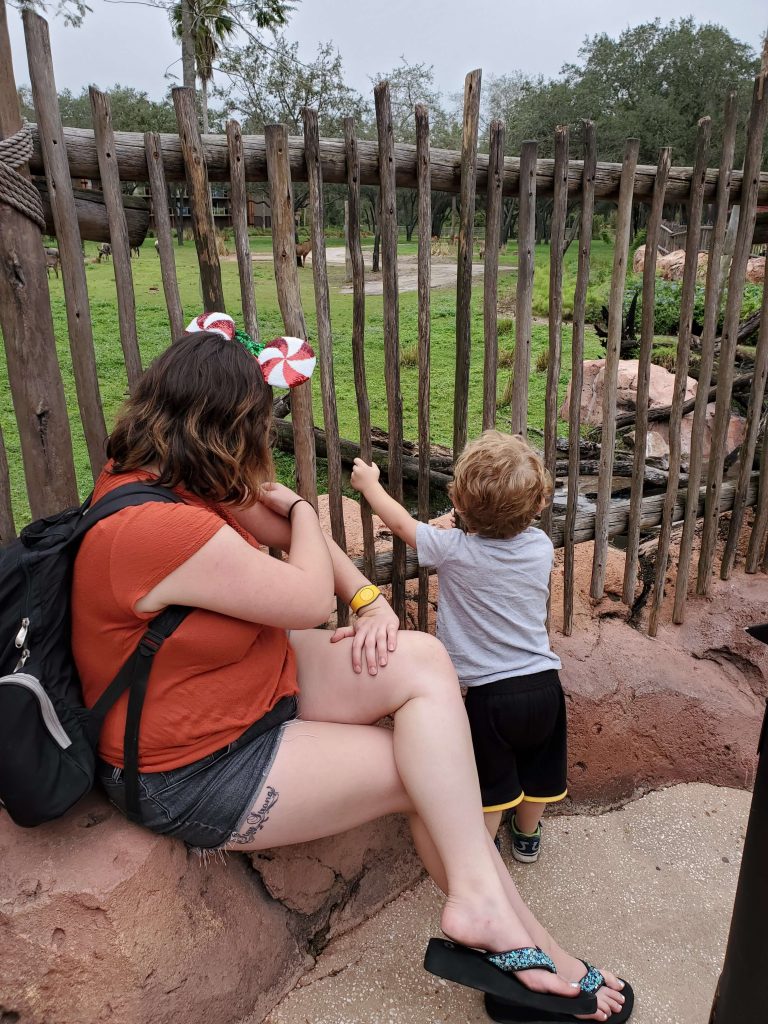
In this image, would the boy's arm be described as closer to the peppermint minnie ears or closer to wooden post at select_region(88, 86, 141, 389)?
the peppermint minnie ears

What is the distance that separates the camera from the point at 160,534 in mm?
1581

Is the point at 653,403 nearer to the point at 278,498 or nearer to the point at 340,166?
the point at 340,166

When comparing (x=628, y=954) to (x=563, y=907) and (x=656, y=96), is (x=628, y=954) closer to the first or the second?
(x=563, y=907)

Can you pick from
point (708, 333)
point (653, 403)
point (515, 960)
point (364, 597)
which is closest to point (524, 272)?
point (708, 333)

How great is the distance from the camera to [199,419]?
5.61 ft

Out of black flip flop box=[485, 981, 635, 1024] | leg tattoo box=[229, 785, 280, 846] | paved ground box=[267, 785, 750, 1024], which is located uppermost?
leg tattoo box=[229, 785, 280, 846]

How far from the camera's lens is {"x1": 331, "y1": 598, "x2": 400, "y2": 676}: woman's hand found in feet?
6.57

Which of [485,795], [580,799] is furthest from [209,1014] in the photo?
[580,799]

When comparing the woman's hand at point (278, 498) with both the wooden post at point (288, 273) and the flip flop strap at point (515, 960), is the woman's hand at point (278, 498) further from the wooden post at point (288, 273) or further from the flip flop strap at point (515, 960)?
the flip flop strap at point (515, 960)

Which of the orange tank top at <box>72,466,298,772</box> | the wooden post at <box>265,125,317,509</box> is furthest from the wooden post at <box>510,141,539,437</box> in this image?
the orange tank top at <box>72,466,298,772</box>

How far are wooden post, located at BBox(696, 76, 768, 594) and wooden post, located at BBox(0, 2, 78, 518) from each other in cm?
267

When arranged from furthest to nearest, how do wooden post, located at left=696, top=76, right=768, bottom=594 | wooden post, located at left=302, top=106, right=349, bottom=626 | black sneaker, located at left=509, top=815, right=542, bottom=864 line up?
wooden post, located at left=696, top=76, right=768, bottom=594
black sneaker, located at left=509, top=815, right=542, bottom=864
wooden post, located at left=302, top=106, right=349, bottom=626

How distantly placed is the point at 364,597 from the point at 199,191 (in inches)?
51.6

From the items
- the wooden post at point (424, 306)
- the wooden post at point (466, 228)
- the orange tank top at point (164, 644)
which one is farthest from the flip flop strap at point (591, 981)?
the wooden post at point (466, 228)
